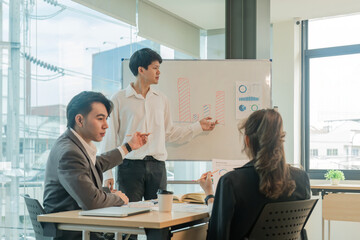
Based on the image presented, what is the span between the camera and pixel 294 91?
6516mm

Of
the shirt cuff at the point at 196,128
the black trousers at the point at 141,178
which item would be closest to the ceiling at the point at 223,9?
the shirt cuff at the point at 196,128

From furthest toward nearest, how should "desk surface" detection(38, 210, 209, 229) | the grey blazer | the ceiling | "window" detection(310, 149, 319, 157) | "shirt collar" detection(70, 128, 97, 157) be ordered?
"window" detection(310, 149, 319, 157)
the ceiling
"shirt collar" detection(70, 128, 97, 157)
the grey blazer
"desk surface" detection(38, 210, 209, 229)

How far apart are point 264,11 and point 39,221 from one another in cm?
363

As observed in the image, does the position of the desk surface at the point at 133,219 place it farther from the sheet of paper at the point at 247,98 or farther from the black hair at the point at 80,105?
the sheet of paper at the point at 247,98

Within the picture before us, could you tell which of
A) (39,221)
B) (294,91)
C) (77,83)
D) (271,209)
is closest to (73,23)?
(77,83)

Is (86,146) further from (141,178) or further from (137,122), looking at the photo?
(137,122)

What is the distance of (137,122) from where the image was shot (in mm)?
3555

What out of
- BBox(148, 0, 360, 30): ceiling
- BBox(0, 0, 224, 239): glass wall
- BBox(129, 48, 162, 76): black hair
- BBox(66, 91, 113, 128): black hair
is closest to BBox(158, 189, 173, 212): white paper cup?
BBox(66, 91, 113, 128): black hair

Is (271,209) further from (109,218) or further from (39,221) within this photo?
(39,221)

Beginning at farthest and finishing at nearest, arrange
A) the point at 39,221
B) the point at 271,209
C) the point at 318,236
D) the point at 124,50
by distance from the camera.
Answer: the point at 318,236 < the point at 124,50 < the point at 39,221 < the point at 271,209

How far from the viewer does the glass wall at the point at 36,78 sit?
11.4ft

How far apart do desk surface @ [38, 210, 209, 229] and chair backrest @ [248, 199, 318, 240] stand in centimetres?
31

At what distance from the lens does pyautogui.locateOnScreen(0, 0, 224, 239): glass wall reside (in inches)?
136

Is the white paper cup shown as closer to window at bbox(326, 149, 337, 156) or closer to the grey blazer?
the grey blazer
